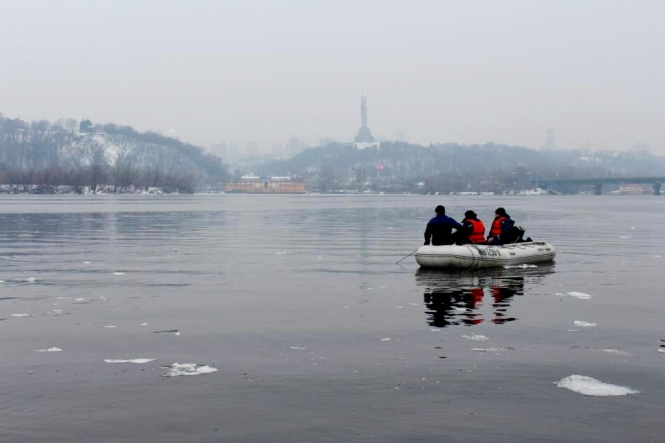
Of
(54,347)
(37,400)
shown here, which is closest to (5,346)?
(54,347)

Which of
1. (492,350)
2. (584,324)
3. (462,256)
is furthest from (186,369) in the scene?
(462,256)

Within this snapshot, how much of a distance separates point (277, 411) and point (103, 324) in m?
7.19

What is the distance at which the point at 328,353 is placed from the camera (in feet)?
44.2

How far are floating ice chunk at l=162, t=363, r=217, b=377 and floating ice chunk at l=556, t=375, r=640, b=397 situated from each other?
5.17 m

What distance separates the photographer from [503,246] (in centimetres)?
2803

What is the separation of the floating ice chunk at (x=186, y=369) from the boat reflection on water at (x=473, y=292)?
17.3ft

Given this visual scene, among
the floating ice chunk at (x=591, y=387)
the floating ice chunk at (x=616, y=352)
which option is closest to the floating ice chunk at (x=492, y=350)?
the floating ice chunk at (x=616, y=352)

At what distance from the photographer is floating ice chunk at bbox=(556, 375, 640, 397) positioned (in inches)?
431

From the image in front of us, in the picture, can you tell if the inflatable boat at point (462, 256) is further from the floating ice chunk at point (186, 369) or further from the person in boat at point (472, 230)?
the floating ice chunk at point (186, 369)

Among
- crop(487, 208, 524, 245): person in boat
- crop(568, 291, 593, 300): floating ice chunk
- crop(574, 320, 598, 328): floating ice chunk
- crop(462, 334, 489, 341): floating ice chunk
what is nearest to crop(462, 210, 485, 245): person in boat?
crop(487, 208, 524, 245): person in boat

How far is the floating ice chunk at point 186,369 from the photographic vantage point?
1210cm

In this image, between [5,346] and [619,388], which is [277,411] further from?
[5,346]

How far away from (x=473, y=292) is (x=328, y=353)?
8379 millimetres

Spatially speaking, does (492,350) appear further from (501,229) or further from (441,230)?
(501,229)
